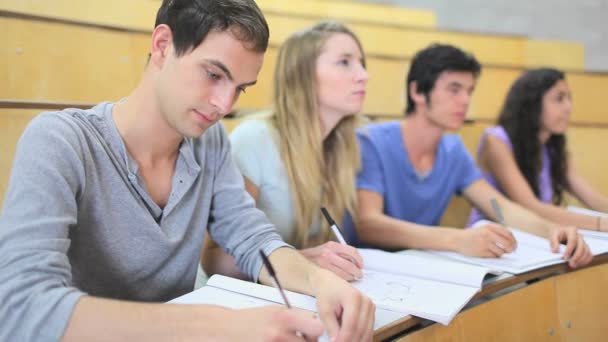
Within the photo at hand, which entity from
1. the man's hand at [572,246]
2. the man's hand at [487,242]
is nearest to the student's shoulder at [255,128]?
the man's hand at [487,242]

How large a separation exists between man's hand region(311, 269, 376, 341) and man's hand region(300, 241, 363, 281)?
149mm

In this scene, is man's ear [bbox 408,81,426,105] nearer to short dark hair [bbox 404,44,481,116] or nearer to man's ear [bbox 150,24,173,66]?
short dark hair [bbox 404,44,481,116]

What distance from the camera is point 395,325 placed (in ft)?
1.97

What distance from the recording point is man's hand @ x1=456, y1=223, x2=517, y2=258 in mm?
902

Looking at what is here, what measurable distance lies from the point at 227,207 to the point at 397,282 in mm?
288

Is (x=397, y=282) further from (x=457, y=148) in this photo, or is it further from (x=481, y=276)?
(x=457, y=148)

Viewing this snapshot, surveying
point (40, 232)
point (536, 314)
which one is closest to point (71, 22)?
point (40, 232)

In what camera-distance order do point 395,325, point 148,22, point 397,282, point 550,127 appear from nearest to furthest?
point 395,325, point 397,282, point 148,22, point 550,127

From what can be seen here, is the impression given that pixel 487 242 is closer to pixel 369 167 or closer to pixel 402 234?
pixel 402 234

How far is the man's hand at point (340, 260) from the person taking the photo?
2.46 feet

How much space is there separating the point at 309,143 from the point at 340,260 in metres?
0.40

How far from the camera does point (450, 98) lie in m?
1.35

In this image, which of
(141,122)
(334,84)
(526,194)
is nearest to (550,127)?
(526,194)

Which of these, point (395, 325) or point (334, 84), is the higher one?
point (334, 84)
